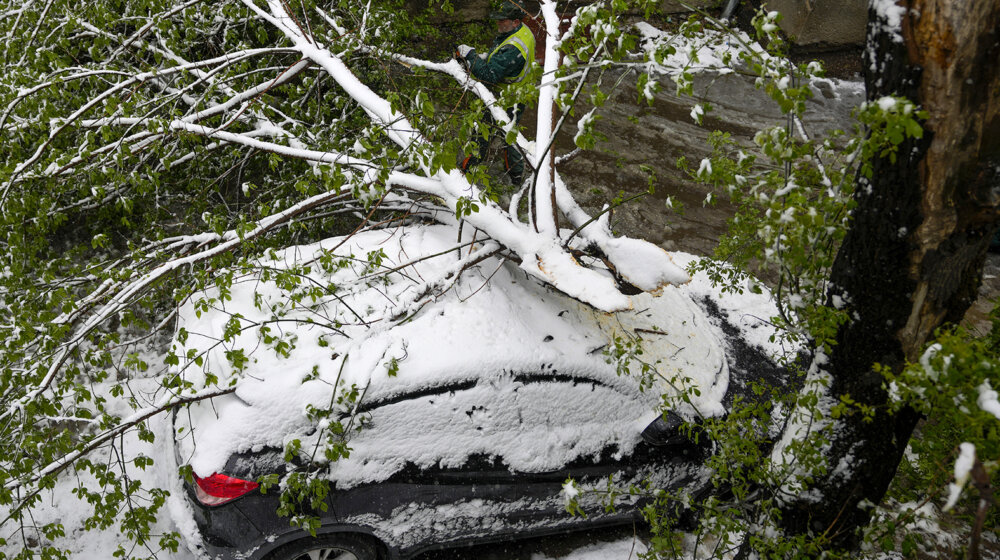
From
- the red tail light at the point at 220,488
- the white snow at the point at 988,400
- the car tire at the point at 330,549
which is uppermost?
the white snow at the point at 988,400

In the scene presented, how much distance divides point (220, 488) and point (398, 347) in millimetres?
1034

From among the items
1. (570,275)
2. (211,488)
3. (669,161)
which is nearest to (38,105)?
(211,488)

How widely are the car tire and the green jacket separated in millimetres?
3494

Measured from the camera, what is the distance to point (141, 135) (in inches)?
153

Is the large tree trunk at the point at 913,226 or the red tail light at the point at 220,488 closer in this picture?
the large tree trunk at the point at 913,226

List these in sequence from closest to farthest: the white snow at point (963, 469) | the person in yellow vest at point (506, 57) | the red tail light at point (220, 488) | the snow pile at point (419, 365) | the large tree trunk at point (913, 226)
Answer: the white snow at point (963, 469) < the large tree trunk at point (913, 226) < the red tail light at point (220, 488) < the snow pile at point (419, 365) < the person in yellow vest at point (506, 57)

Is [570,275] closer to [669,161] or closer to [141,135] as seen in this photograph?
[141,135]

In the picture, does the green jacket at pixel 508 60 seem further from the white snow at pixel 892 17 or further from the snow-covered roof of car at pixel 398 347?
the white snow at pixel 892 17

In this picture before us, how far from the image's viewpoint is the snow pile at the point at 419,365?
2.77 meters

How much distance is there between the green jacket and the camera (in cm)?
476

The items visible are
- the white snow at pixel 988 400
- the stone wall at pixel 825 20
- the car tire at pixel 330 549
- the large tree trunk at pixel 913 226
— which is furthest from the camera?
the stone wall at pixel 825 20

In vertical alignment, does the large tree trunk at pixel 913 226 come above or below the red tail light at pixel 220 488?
above

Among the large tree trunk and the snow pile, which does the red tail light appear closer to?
the snow pile

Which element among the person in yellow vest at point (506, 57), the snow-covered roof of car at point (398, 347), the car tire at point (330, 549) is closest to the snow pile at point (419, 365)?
the snow-covered roof of car at point (398, 347)
